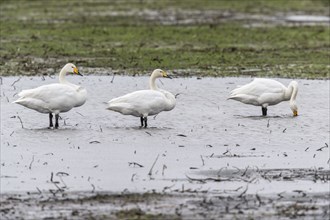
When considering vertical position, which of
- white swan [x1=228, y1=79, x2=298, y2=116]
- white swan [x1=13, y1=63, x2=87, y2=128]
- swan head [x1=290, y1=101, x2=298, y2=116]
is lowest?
swan head [x1=290, y1=101, x2=298, y2=116]

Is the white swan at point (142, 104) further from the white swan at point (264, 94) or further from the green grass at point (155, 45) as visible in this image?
the green grass at point (155, 45)

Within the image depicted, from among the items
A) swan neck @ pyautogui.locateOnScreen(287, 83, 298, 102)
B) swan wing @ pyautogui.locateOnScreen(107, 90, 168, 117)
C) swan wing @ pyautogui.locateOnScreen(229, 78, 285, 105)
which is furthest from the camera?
swan neck @ pyautogui.locateOnScreen(287, 83, 298, 102)

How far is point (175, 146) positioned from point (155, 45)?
16.3 metres

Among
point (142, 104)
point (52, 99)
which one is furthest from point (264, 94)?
point (52, 99)

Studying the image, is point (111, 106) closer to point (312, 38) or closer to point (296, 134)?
point (296, 134)

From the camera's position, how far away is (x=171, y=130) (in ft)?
61.1

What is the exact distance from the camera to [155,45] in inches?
1300

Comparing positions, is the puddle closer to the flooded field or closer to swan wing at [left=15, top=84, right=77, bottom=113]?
the flooded field

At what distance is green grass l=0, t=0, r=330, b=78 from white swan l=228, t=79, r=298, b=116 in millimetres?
5511

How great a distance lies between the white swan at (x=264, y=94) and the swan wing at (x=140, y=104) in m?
2.13

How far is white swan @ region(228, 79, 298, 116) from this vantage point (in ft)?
67.2

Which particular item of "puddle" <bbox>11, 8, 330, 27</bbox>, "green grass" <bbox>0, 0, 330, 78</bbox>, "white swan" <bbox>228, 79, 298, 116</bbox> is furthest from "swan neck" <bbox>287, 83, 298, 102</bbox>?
"puddle" <bbox>11, 8, 330, 27</bbox>

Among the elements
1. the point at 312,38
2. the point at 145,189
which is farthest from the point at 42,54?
the point at 145,189

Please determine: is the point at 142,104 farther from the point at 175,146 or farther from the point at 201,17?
the point at 201,17
